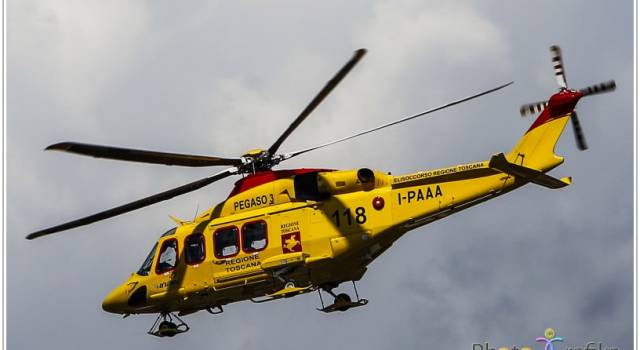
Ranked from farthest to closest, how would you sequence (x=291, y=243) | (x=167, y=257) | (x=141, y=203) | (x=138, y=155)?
(x=167, y=257) → (x=141, y=203) → (x=291, y=243) → (x=138, y=155)

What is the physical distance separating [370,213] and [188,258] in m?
5.96

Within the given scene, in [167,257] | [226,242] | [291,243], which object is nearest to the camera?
[291,243]

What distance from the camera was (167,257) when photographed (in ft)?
125

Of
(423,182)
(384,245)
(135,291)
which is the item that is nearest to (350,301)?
(384,245)

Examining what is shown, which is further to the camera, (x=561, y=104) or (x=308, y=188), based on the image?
(x=308, y=188)

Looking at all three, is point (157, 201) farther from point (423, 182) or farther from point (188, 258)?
point (423, 182)

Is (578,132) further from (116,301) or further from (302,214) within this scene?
(116,301)

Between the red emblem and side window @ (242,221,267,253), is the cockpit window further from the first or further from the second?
the red emblem

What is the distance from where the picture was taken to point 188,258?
3750 cm

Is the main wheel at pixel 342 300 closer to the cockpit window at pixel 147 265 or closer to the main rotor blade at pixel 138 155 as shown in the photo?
the main rotor blade at pixel 138 155

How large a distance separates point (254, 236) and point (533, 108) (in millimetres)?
8655

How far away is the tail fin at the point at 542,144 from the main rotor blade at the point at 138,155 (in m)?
8.25

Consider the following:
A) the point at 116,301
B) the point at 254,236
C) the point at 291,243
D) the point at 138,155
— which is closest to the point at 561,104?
the point at 291,243

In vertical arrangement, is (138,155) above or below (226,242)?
above
